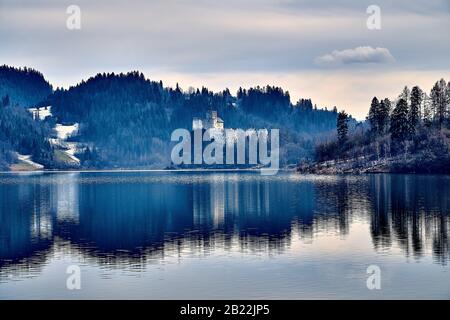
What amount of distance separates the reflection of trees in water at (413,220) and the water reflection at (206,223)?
13 cm

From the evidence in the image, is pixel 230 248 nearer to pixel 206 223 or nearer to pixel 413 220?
pixel 206 223

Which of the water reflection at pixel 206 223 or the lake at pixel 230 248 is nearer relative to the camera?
the lake at pixel 230 248

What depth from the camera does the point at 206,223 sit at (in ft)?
351

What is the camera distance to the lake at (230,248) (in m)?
61.6

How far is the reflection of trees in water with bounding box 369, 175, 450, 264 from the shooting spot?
8223 centimetres

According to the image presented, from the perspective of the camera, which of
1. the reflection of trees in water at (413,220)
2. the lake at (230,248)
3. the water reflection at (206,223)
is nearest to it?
the lake at (230,248)

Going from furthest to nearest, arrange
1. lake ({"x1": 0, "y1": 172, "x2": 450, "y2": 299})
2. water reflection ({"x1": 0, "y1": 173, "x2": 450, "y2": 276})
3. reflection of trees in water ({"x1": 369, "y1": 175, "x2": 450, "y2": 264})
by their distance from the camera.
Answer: reflection of trees in water ({"x1": 369, "y1": 175, "x2": 450, "y2": 264})
water reflection ({"x1": 0, "y1": 173, "x2": 450, "y2": 276})
lake ({"x1": 0, "y1": 172, "x2": 450, "y2": 299})

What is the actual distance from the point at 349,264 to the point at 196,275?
55.0 feet

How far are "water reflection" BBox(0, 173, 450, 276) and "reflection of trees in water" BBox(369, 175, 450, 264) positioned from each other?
0.13 m

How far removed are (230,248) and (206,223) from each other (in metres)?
24.6

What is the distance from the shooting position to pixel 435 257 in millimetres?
74750

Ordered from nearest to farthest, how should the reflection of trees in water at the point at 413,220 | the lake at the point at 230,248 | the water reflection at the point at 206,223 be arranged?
the lake at the point at 230,248 < the water reflection at the point at 206,223 < the reflection of trees in water at the point at 413,220

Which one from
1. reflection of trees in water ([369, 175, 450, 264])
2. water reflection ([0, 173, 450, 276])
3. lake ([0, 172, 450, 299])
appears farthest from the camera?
reflection of trees in water ([369, 175, 450, 264])
